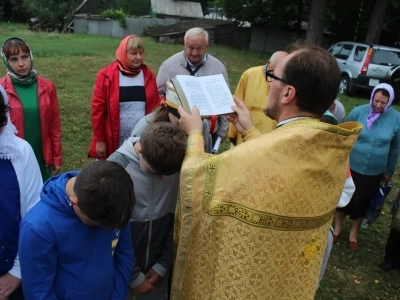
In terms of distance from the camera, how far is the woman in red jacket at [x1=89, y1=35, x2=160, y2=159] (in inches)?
148

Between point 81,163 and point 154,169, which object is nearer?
point 154,169

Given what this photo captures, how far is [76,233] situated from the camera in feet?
6.28

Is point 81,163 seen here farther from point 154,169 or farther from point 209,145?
point 154,169

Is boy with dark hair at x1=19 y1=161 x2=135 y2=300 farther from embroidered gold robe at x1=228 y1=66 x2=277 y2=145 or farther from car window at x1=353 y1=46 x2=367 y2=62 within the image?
car window at x1=353 y1=46 x2=367 y2=62

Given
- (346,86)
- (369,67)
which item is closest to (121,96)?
(369,67)

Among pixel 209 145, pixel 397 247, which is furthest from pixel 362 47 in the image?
pixel 209 145

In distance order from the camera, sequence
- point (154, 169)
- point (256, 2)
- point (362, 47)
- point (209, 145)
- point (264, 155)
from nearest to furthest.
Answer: point (264, 155), point (154, 169), point (209, 145), point (362, 47), point (256, 2)

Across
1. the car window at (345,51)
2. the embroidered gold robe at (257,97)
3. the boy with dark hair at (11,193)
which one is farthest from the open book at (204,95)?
the car window at (345,51)

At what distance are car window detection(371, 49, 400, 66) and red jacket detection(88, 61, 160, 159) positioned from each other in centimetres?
1092

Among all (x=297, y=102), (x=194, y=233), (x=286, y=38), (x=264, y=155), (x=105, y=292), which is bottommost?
(x=286, y=38)

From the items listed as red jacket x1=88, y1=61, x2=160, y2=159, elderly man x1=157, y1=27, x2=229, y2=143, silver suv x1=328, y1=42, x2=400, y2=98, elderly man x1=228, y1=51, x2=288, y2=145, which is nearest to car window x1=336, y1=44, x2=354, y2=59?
silver suv x1=328, y1=42, x2=400, y2=98

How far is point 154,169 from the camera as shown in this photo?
82.7 inches

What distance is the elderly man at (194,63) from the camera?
13.0ft

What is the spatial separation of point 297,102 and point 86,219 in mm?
1060
